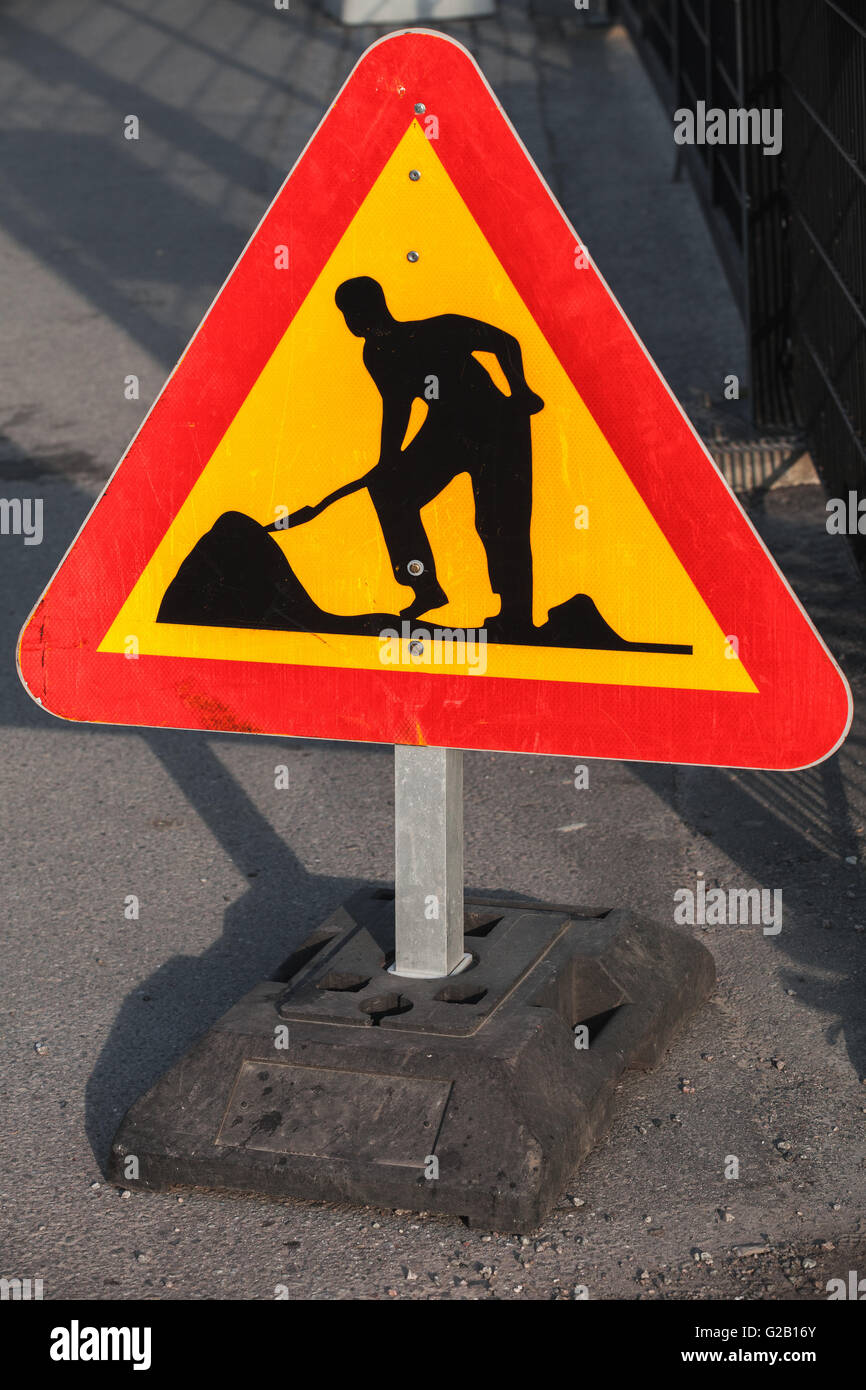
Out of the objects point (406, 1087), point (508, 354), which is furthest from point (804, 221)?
point (406, 1087)

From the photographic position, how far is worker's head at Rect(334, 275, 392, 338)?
2.97 metres

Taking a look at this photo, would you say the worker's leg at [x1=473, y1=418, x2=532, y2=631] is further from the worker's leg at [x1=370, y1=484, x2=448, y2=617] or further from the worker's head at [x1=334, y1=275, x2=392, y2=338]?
the worker's head at [x1=334, y1=275, x2=392, y2=338]

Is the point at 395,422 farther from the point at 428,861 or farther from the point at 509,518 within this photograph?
the point at 428,861

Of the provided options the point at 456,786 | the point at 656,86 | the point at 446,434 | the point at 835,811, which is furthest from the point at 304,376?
the point at 656,86

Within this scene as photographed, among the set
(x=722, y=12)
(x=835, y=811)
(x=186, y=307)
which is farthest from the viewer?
(x=186, y=307)

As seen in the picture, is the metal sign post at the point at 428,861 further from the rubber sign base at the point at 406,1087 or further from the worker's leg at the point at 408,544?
the worker's leg at the point at 408,544

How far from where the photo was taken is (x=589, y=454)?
9.66ft

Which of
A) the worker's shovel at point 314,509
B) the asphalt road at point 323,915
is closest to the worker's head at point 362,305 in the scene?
the worker's shovel at point 314,509

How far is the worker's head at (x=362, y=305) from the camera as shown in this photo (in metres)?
2.97

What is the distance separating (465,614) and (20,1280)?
1313 millimetres

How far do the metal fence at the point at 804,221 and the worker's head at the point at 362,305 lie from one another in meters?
2.86

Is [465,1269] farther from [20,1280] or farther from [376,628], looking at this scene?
[376,628]

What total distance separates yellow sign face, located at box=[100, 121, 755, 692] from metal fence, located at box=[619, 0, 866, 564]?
284cm

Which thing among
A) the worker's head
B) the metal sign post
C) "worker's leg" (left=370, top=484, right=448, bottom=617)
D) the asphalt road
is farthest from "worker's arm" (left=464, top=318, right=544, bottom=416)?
the asphalt road
